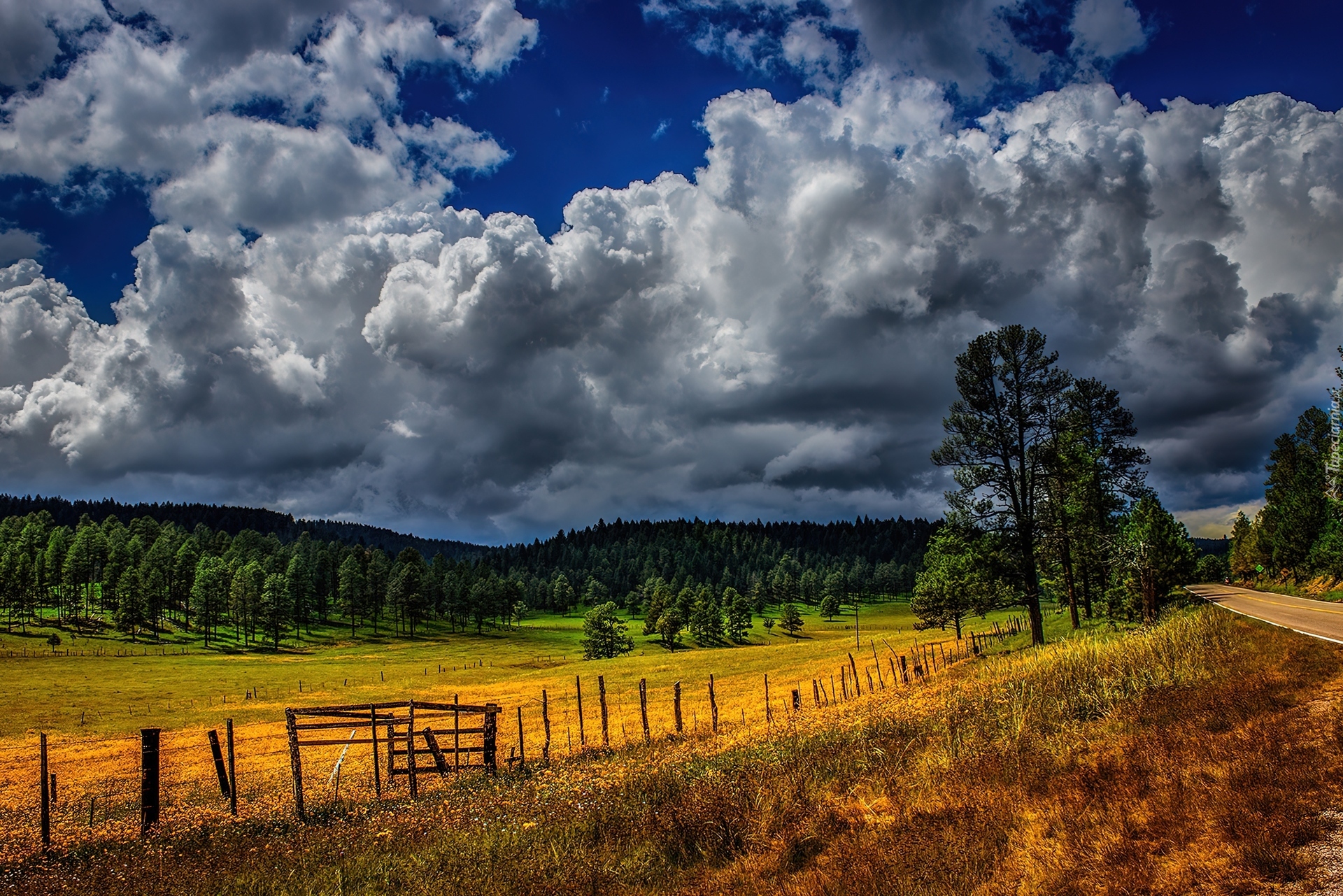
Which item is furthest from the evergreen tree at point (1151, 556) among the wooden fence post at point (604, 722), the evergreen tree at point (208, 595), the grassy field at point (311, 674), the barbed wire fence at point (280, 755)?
the evergreen tree at point (208, 595)

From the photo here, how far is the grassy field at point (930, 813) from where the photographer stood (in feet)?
24.6

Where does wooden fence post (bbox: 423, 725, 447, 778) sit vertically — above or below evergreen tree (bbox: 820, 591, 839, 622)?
above

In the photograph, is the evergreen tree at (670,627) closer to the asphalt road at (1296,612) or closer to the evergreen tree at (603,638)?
the evergreen tree at (603,638)

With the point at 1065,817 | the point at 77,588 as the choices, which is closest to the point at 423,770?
the point at 1065,817

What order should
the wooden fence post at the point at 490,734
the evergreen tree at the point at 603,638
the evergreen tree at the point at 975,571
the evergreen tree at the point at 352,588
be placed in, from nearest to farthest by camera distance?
the wooden fence post at the point at 490,734
the evergreen tree at the point at 975,571
the evergreen tree at the point at 603,638
the evergreen tree at the point at 352,588

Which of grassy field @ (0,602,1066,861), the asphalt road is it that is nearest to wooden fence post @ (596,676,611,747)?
grassy field @ (0,602,1066,861)

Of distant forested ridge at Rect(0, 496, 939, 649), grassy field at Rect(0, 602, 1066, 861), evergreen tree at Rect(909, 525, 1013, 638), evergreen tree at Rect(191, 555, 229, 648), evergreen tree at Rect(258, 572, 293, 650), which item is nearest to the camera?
grassy field at Rect(0, 602, 1066, 861)

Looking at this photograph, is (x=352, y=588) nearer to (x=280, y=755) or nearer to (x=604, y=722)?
(x=280, y=755)

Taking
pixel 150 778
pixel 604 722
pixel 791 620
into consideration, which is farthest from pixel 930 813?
pixel 791 620

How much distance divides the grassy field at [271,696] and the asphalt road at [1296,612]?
336 inches

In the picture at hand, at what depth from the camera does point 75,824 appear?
20.8 metres

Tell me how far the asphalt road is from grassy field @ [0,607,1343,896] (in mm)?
4192

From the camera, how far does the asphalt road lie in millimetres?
19217

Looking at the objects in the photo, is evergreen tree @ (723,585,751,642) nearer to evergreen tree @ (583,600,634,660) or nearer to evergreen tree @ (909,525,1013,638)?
evergreen tree @ (583,600,634,660)
